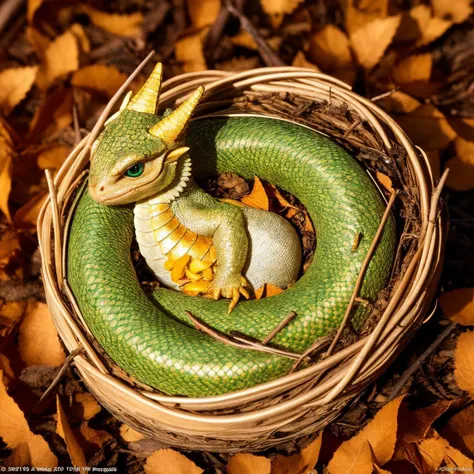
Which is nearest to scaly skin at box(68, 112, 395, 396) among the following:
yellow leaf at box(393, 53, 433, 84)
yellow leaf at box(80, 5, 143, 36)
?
yellow leaf at box(393, 53, 433, 84)

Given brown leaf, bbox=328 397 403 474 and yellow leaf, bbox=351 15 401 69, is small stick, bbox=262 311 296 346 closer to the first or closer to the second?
brown leaf, bbox=328 397 403 474

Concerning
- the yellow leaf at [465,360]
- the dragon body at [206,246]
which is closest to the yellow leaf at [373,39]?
the dragon body at [206,246]

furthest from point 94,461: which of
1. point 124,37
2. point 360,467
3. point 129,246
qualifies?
point 124,37

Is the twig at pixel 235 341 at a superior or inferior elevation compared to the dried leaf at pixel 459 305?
superior

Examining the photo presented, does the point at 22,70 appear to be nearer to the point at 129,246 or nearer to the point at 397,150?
the point at 129,246

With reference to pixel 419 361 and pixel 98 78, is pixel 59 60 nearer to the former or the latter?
pixel 98 78

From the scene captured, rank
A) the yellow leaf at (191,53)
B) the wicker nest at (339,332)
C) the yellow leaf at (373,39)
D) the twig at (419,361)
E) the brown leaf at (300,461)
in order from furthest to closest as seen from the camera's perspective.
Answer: the yellow leaf at (191,53), the yellow leaf at (373,39), the twig at (419,361), the brown leaf at (300,461), the wicker nest at (339,332)

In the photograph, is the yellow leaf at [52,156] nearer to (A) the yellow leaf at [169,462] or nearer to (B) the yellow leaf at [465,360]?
(A) the yellow leaf at [169,462]
